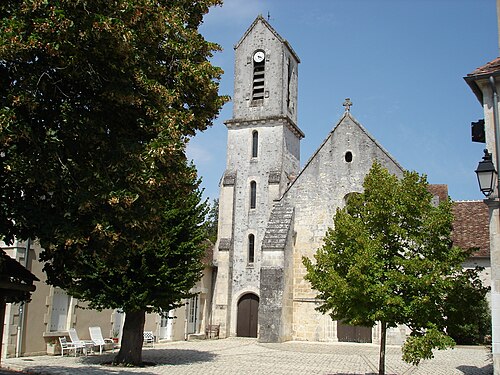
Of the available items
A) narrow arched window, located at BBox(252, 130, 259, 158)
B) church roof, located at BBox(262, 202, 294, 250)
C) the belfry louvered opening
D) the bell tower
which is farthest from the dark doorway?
the belfry louvered opening

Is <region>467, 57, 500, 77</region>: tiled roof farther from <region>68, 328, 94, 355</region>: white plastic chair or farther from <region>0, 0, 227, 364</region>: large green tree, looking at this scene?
<region>68, 328, 94, 355</region>: white plastic chair

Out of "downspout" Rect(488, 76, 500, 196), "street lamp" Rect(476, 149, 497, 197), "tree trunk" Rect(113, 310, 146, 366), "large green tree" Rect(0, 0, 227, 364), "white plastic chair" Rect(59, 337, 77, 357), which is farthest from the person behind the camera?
"white plastic chair" Rect(59, 337, 77, 357)

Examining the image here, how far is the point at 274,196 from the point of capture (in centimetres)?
2702

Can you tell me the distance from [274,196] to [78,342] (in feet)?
42.3

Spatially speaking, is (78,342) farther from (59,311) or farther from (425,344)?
(425,344)

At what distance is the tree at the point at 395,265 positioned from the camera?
11141 mm

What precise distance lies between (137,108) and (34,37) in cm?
227

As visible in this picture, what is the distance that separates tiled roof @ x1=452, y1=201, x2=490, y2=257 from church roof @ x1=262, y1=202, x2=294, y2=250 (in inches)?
313

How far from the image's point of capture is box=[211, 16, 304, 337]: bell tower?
2675 centimetres

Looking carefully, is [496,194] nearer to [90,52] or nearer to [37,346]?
[90,52]

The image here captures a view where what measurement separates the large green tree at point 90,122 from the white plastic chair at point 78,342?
8.39 m

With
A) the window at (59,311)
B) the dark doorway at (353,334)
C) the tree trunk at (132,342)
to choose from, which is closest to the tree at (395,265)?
the tree trunk at (132,342)

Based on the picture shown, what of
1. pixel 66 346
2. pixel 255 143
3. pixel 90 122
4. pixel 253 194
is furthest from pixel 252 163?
pixel 90 122

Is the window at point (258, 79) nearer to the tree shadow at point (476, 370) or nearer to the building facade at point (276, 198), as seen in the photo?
the building facade at point (276, 198)
